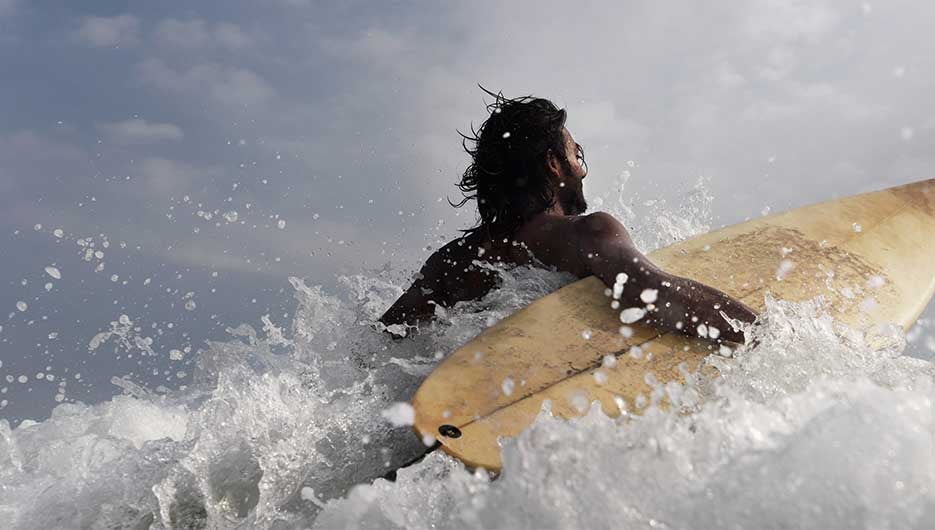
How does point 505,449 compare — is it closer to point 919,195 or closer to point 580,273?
point 580,273

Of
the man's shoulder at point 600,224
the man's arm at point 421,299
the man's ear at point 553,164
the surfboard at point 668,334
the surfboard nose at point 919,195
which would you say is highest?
the man's ear at point 553,164

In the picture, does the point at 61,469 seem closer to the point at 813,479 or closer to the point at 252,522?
the point at 252,522

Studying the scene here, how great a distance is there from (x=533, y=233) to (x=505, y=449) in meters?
1.47

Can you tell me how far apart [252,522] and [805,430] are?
1.84 metres

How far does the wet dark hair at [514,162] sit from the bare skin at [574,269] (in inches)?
2.4

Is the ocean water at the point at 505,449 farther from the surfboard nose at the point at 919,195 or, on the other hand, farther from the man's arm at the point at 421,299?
the surfboard nose at the point at 919,195

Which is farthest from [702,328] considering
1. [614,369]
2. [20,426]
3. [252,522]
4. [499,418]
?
[20,426]

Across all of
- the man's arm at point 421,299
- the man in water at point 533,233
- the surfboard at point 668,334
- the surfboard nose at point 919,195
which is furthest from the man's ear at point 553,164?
the surfboard nose at point 919,195

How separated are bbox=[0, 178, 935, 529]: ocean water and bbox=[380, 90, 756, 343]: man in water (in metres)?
0.12

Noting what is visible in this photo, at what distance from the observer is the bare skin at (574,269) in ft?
9.37

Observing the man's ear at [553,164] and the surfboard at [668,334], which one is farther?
the man's ear at [553,164]

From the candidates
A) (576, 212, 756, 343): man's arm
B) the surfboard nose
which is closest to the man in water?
(576, 212, 756, 343): man's arm

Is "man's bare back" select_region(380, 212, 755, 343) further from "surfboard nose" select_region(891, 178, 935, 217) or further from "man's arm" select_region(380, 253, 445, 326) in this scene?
"surfboard nose" select_region(891, 178, 935, 217)

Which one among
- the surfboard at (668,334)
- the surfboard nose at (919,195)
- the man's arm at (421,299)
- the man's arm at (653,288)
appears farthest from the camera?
the surfboard nose at (919,195)
